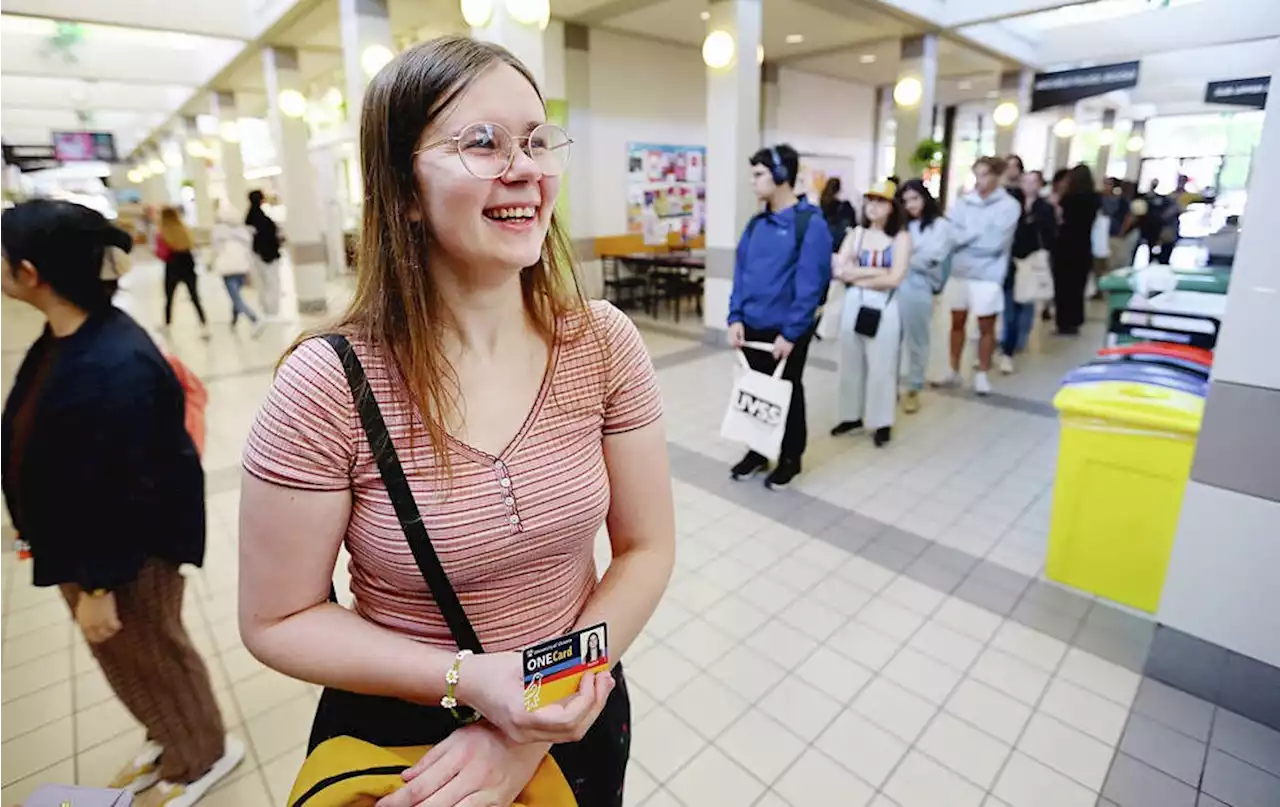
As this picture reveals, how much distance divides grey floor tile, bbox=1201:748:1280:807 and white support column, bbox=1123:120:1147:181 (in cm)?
2068

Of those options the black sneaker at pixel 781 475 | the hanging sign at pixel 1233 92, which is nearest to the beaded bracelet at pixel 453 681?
the black sneaker at pixel 781 475

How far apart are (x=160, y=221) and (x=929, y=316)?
7950 millimetres

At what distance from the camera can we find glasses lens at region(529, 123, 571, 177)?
876 mm

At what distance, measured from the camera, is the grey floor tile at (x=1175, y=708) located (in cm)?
211

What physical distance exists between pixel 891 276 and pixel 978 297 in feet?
4.76

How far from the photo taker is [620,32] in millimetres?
8828

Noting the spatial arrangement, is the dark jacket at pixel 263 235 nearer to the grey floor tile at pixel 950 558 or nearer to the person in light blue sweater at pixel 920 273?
the person in light blue sweater at pixel 920 273

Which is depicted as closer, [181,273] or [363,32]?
[363,32]

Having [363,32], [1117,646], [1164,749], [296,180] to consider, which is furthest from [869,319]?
[296,180]

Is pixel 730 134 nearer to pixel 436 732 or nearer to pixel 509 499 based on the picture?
pixel 509 499

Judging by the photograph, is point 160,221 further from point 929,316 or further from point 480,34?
point 929,316

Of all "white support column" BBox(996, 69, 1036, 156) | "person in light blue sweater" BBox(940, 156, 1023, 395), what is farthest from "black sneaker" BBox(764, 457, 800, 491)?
"white support column" BBox(996, 69, 1036, 156)

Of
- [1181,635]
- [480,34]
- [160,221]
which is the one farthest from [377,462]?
[160,221]

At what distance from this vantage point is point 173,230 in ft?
24.1
